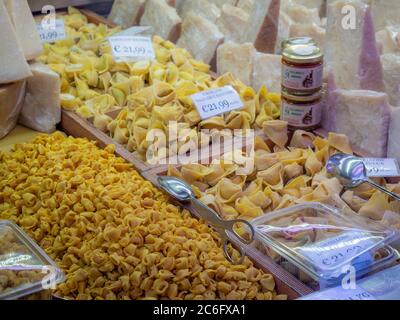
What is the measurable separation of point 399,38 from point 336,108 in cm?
43

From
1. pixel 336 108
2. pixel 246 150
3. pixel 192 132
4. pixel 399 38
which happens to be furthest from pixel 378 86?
pixel 192 132

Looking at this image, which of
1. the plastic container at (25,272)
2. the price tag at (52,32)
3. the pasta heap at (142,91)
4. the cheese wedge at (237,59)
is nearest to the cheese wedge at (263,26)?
the cheese wedge at (237,59)

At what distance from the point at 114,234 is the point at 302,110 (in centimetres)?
77

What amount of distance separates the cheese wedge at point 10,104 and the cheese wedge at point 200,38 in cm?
77

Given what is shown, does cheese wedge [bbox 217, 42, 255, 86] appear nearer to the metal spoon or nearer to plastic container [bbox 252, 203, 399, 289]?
the metal spoon

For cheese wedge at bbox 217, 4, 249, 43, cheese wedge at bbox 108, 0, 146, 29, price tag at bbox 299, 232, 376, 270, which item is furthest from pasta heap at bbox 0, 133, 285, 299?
cheese wedge at bbox 108, 0, 146, 29

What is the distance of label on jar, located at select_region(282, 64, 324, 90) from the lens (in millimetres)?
1703

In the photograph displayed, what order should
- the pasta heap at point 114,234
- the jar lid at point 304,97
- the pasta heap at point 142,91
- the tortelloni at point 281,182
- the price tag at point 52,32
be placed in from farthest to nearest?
the price tag at point 52,32, the pasta heap at point 142,91, the jar lid at point 304,97, the tortelloni at point 281,182, the pasta heap at point 114,234

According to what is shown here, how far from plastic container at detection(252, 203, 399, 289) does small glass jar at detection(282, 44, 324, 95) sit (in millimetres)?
467

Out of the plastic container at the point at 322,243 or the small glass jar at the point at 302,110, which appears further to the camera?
the small glass jar at the point at 302,110

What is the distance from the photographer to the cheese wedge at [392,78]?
71.4 inches

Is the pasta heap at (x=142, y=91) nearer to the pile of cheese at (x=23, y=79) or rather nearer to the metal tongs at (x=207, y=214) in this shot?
the pile of cheese at (x=23, y=79)

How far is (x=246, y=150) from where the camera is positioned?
5.87 ft

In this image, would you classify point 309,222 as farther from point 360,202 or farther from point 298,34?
point 298,34
